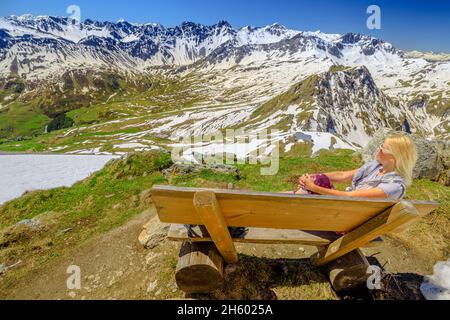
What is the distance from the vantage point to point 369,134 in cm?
17262

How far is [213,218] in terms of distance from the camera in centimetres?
399

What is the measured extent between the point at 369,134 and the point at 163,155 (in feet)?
602

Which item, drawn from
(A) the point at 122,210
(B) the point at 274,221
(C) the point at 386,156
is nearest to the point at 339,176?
(C) the point at 386,156

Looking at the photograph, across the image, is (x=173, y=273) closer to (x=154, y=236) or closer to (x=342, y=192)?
(x=154, y=236)

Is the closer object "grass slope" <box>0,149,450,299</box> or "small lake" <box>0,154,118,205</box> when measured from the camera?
"grass slope" <box>0,149,450,299</box>

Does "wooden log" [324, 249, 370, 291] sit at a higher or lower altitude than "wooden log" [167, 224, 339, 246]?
lower

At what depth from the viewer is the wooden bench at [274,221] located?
3762 millimetres

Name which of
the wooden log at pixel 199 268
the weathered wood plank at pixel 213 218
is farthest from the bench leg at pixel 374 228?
the wooden log at pixel 199 268

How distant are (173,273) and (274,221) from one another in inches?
144

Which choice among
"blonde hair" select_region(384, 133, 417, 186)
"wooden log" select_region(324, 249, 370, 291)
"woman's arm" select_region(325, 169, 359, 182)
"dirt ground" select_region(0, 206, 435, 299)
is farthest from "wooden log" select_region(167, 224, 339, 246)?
"blonde hair" select_region(384, 133, 417, 186)

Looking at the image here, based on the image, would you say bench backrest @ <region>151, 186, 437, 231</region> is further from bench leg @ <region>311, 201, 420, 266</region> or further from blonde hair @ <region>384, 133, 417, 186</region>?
blonde hair @ <region>384, 133, 417, 186</region>

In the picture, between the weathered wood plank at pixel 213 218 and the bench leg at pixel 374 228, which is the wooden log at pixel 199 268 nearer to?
the weathered wood plank at pixel 213 218

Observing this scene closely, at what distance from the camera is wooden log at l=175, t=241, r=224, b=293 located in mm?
5180
